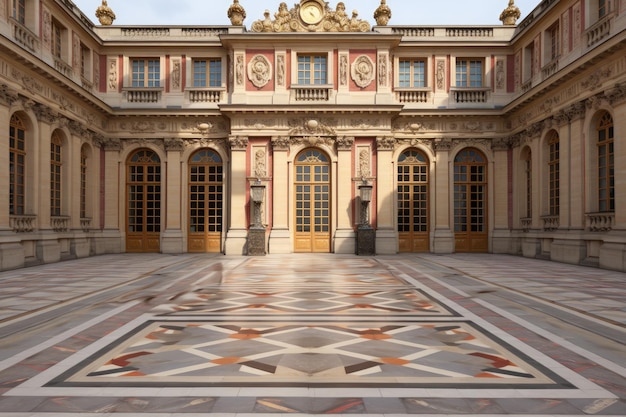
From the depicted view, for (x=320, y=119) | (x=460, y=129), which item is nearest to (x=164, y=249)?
(x=320, y=119)

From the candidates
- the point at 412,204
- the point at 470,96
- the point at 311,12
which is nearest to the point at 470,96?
the point at 470,96

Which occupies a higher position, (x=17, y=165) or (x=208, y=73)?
(x=208, y=73)

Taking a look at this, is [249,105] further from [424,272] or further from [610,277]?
[610,277]

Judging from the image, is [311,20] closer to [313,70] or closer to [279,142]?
[313,70]

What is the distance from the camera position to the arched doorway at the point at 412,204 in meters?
21.7

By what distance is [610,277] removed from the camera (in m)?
12.0

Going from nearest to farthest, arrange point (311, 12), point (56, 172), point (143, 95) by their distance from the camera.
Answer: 1. point (56, 172)
2. point (311, 12)
3. point (143, 95)

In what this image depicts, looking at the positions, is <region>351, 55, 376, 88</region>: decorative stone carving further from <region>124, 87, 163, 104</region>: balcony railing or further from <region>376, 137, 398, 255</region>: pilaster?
<region>124, 87, 163, 104</region>: balcony railing

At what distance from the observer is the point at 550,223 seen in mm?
18141

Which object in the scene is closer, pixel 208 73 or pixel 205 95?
pixel 205 95

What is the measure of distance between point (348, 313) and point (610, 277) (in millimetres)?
8445

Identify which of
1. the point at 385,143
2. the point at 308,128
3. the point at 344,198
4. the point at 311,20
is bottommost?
the point at 344,198

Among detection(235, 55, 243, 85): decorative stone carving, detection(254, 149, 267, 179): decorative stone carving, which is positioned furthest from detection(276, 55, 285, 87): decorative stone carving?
detection(254, 149, 267, 179): decorative stone carving

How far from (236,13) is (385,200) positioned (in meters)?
10.8
